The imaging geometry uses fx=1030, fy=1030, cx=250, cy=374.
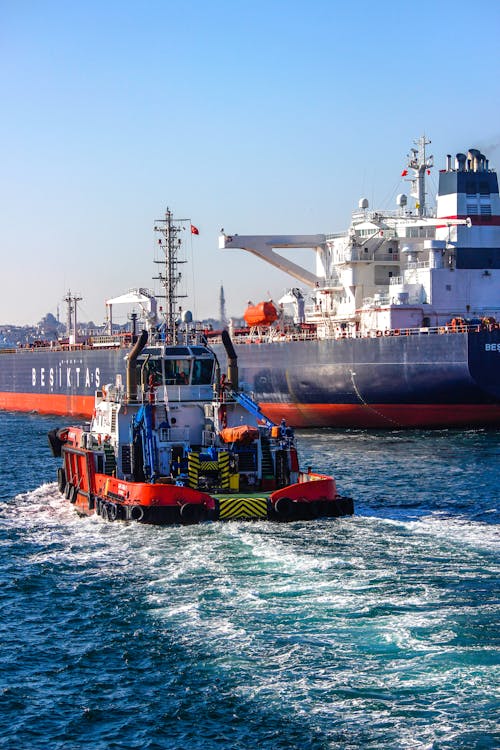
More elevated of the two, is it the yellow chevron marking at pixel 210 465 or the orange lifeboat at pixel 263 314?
the orange lifeboat at pixel 263 314

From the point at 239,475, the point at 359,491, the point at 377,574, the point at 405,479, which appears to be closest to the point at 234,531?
the point at 239,475

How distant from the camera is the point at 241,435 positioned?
25984mm

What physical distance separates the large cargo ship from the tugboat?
62.8 feet

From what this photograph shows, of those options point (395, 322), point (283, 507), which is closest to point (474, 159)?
point (395, 322)

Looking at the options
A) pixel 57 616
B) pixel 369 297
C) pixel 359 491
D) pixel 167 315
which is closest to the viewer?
pixel 57 616

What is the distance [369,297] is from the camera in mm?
56625

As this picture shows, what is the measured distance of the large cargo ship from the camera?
4731cm

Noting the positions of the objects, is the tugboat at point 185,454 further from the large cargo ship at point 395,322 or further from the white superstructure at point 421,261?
the white superstructure at point 421,261

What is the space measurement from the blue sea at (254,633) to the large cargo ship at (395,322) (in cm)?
2004

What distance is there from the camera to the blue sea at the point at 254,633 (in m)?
13.2

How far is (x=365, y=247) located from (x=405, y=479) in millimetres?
25466

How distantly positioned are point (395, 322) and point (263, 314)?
12.7m

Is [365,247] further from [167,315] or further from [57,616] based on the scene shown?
[57,616]

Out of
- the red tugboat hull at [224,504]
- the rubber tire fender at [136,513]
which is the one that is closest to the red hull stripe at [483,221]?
the red tugboat hull at [224,504]
